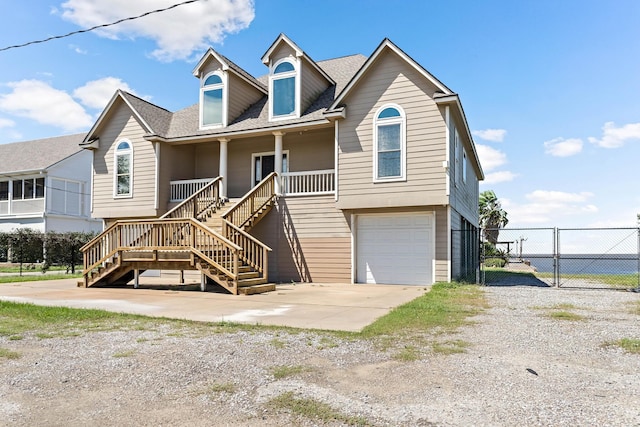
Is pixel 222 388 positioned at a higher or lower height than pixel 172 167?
lower

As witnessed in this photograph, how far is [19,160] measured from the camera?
32500 millimetres

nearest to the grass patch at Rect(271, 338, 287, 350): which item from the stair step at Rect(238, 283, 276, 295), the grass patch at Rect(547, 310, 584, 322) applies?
the grass patch at Rect(547, 310, 584, 322)

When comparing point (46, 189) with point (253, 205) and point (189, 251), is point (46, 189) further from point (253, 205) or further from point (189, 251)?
point (189, 251)

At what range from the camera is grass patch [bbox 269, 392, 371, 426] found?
137 inches

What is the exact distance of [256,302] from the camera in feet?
33.3

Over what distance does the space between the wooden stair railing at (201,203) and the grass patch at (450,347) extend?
11.2 meters

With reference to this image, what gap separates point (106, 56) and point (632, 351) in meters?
14.0

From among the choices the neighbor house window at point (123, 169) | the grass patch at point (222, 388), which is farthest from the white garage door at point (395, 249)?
the grass patch at point (222, 388)

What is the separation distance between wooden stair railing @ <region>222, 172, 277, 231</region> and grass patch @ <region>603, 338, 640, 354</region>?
994cm

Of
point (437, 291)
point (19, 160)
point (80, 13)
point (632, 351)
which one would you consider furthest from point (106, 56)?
point (19, 160)

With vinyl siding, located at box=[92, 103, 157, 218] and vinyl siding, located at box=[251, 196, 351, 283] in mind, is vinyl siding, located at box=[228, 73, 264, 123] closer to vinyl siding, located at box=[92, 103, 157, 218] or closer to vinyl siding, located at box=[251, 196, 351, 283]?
vinyl siding, located at box=[92, 103, 157, 218]

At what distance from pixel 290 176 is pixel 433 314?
9423mm

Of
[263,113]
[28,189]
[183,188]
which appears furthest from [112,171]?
[28,189]

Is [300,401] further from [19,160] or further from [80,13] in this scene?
[19,160]
